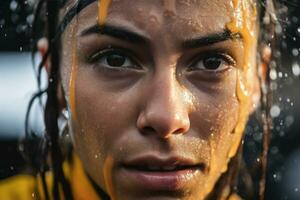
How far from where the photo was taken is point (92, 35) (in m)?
1.45

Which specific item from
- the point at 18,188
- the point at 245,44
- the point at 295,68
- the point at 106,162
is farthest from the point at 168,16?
the point at 295,68

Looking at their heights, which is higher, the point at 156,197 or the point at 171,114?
the point at 171,114

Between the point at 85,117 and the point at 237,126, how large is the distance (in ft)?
1.07

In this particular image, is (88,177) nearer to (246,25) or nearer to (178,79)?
(178,79)

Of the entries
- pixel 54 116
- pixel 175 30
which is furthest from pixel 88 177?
pixel 175 30

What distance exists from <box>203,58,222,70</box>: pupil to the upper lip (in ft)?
0.66

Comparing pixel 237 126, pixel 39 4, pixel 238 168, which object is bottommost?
pixel 238 168

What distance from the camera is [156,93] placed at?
136 centimetres

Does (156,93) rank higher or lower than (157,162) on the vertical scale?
higher

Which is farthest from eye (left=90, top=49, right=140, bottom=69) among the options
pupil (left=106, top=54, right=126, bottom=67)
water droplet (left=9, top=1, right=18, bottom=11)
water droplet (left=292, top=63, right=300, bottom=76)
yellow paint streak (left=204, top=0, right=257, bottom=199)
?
water droplet (left=292, top=63, right=300, bottom=76)

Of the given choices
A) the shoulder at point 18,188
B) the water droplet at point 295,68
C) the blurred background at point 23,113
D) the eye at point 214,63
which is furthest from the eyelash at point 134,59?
the water droplet at point 295,68

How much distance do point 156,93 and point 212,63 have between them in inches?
6.6

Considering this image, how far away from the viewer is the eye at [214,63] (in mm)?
1444

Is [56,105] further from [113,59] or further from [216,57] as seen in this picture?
[216,57]
